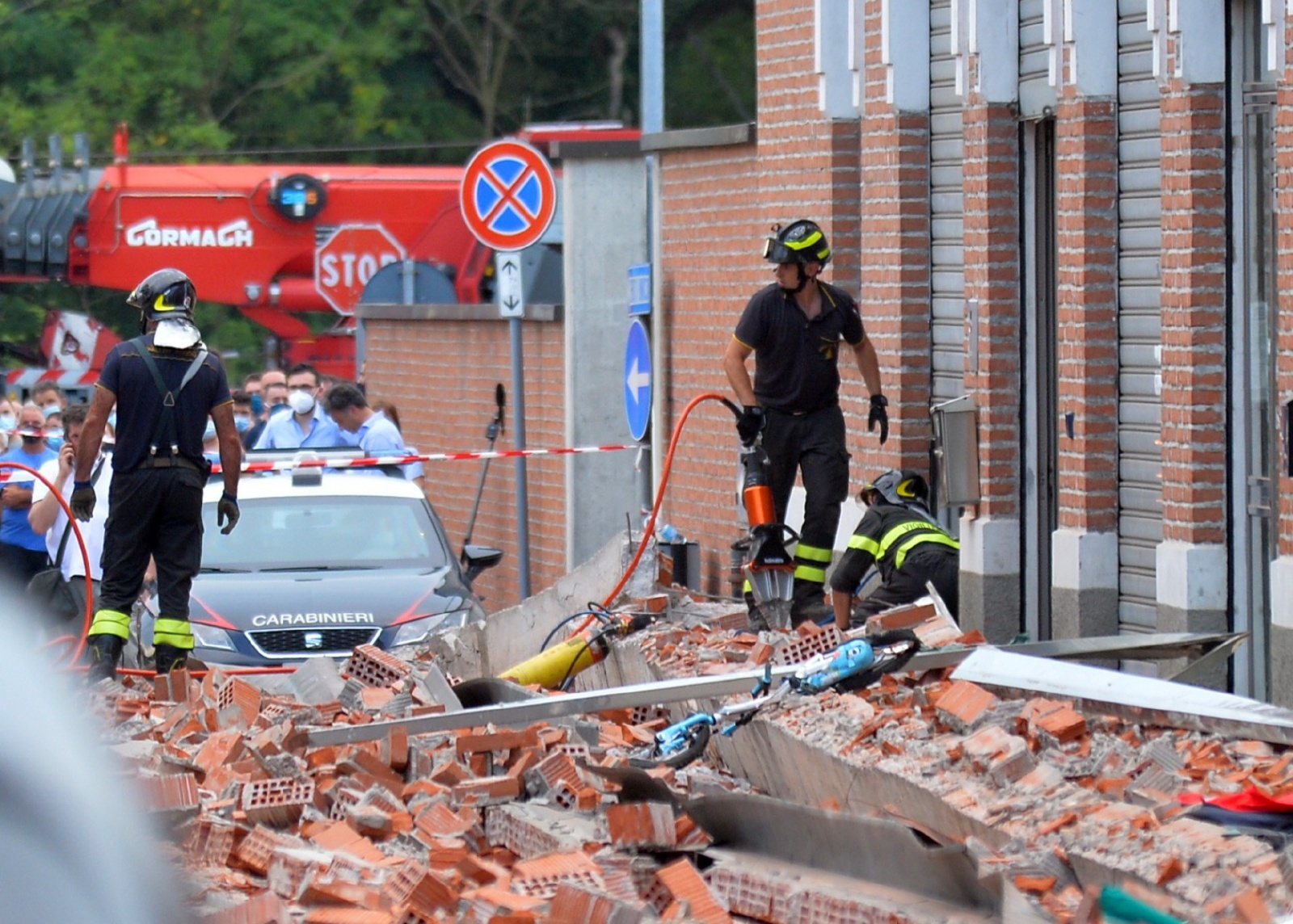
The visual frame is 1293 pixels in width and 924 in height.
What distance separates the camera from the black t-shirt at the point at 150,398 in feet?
35.8

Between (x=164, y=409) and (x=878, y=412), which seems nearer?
(x=164, y=409)

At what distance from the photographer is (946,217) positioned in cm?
1273

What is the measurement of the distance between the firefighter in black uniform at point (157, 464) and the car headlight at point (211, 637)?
781 millimetres

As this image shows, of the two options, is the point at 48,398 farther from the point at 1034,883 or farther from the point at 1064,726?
the point at 1034,883

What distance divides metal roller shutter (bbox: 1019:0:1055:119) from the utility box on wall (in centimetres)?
156

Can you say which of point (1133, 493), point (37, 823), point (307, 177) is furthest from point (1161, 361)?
point (307, 177)

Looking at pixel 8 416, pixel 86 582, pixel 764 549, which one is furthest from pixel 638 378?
pixel 8 416

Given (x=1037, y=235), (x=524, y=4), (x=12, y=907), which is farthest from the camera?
(x=524, y=4)

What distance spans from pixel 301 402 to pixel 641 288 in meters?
3.33

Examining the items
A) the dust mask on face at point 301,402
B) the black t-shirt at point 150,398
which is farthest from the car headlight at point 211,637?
the dust mask on face at point 301,402

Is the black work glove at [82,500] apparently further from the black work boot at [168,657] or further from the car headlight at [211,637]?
the car headlight at [211,637]

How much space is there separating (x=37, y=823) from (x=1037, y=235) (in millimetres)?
8674

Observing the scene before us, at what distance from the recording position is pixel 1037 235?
38.9 feet

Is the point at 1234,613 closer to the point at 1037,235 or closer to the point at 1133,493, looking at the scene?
the point at 1133,493
